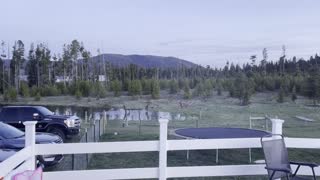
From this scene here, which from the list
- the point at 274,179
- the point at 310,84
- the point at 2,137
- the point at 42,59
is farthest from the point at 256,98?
the point at 274,179

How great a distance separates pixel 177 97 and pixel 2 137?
156 feet

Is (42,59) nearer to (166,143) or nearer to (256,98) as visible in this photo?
(256,98)

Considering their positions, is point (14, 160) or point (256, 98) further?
point (256, 98)

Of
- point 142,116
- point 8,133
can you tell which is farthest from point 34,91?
point 8,133

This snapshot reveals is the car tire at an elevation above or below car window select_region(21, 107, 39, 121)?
below

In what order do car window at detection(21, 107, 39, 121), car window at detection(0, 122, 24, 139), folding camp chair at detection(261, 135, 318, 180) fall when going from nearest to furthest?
1. folding camp chair at detection(261, 135, 318, 180)
2. car window at detection(0, 122, 24, 139)
3. car window at detection(21, 107, 39, 121)

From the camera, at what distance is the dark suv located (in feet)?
61.0

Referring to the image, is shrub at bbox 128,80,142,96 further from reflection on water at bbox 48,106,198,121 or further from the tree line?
reflection on water at bbox 48,106,198,121

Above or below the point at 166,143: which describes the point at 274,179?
below

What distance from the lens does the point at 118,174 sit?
259 inches

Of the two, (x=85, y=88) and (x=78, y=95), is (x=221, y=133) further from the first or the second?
(x=85, y=88)

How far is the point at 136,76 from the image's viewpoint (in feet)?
264

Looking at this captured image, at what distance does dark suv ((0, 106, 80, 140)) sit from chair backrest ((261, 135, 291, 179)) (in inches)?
523

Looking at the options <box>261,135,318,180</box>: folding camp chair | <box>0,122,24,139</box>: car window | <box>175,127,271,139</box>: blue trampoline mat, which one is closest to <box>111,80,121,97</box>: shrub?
<box>175,127,271,139</box>: blue trampoline mat
